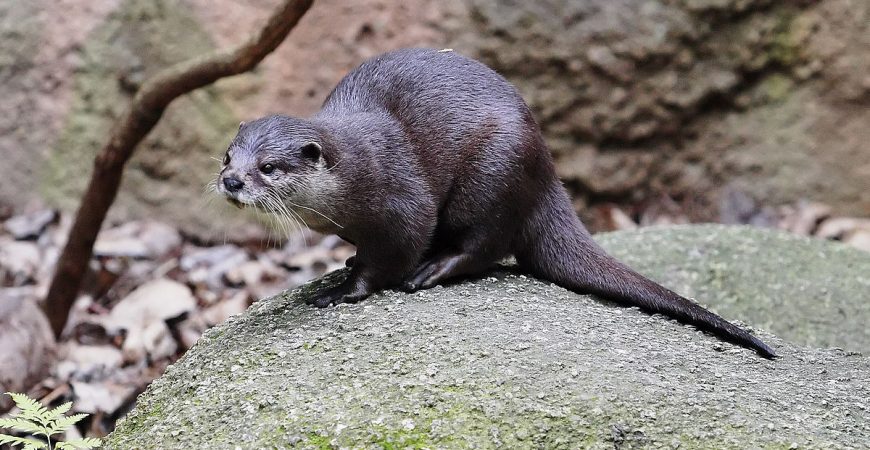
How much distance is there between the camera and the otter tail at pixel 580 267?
283 cm

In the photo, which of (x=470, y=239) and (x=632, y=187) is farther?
(x=632, y=187)

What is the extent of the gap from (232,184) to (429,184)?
60 cm

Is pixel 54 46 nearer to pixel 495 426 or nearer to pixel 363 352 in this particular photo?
pixel 363 352

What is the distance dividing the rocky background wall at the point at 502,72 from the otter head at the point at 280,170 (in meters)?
2.33

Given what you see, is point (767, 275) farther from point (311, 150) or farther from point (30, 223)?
point (30, 223)

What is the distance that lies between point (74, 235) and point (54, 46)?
141 centimetres

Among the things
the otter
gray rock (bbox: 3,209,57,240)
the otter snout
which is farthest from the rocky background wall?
the otter snout

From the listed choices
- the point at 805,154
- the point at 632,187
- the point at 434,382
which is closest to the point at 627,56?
the point at 632,187

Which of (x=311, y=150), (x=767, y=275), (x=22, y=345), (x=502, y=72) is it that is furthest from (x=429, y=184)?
(x=502, y=72)

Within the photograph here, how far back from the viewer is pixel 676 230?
4203mm

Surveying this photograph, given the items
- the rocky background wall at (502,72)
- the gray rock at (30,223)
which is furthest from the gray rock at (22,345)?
the rocky background wall at (502,72)

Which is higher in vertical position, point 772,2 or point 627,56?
point 772,2

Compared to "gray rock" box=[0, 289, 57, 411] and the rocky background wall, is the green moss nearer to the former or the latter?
"gray rock" box=[0, 289, 57, 411]

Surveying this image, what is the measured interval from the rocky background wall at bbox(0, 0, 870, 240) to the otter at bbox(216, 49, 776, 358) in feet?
6.36
